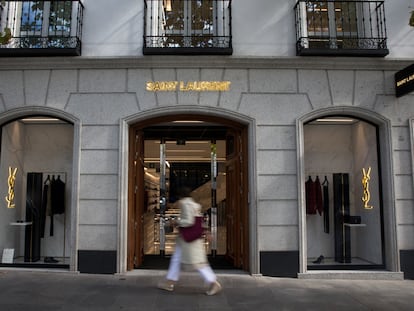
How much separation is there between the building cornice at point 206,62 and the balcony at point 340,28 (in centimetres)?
20

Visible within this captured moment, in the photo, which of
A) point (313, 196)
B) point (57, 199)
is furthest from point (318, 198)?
point (57, 199)

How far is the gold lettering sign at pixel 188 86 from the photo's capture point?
8.51 metres

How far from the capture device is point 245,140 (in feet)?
28.6

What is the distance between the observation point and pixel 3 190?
9.22 m

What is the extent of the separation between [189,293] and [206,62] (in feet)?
15.2

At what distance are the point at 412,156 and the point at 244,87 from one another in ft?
12.3

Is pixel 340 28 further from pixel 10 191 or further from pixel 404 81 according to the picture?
Result: pixel 10 191

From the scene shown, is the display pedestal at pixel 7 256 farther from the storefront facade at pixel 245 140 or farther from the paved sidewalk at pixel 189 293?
the paved sidewalk at pixel 189 293

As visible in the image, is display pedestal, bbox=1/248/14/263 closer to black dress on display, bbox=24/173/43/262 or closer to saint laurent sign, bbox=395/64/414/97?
black dress on display, bbox=24/173/43/262

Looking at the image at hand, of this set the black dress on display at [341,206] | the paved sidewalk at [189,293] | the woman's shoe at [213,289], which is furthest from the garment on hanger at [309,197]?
the woman's shoe at [213,289]

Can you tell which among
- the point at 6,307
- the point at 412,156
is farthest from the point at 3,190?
the point at 412,156

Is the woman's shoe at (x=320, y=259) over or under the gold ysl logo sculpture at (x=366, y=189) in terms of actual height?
under

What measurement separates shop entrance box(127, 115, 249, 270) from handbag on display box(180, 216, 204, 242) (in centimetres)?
227

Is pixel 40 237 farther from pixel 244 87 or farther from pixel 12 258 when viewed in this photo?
pixel 244 87
